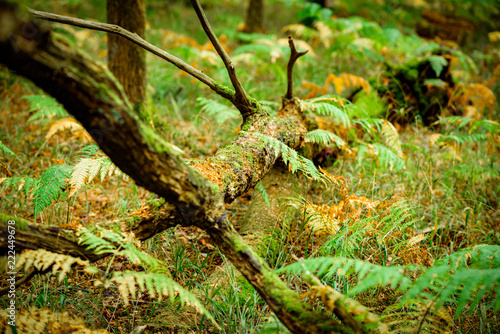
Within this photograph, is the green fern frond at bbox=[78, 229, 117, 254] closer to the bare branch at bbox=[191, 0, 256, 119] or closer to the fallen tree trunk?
A: the fallen tree trunk

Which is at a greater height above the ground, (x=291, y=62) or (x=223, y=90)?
(x=291, y=62)

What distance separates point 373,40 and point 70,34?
6618 millimetres

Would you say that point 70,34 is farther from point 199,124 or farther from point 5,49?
point 5,49

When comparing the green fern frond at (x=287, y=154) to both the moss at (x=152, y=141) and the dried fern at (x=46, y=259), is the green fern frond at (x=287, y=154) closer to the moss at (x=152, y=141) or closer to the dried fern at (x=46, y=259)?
the moss at (x=152, y=141)

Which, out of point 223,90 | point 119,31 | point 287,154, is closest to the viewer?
point 119,31

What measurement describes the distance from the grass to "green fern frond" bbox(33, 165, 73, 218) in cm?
30

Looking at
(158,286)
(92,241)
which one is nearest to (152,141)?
(92,241)

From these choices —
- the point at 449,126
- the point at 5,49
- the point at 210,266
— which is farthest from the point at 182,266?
the point at 449,126

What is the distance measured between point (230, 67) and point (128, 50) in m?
2.24

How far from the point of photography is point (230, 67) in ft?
8.01

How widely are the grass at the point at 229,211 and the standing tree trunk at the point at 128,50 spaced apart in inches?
22.7

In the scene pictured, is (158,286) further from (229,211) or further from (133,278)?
(229,211)

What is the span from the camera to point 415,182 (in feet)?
11.1

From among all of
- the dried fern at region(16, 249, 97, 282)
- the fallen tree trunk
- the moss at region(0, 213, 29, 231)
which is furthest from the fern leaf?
the moss at region(0, 213, 29, 231)
